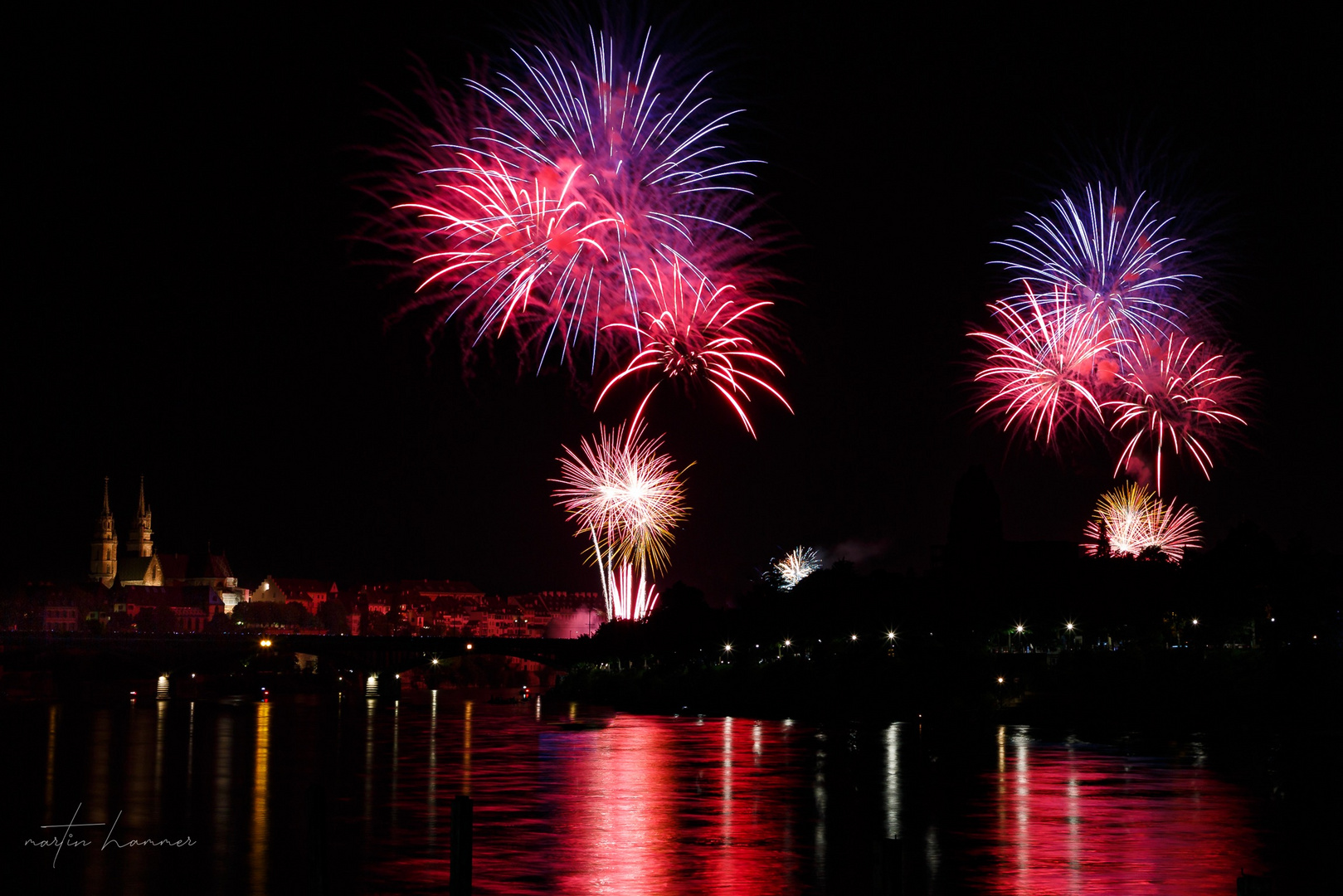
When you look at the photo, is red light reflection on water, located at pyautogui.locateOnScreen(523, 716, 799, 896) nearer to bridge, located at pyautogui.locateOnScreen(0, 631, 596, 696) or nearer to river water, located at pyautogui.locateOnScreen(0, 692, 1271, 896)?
river water, located at pyautogui.locateOnScreen(0, 692, 1271, 896)

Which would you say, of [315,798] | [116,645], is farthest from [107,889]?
[116,645]

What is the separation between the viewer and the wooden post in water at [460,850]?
20422 mm

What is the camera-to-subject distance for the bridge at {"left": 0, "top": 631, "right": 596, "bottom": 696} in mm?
160625

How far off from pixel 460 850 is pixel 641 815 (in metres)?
22.4

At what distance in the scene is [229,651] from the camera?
178 metres

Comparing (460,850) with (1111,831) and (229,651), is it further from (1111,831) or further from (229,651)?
(229,651)

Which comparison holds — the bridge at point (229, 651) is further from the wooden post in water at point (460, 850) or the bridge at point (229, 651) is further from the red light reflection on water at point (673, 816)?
the wooden post in water at point (460, 850)

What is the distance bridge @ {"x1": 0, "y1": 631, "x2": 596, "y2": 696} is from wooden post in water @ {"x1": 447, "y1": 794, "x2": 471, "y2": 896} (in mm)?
136500

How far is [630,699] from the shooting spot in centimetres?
13688

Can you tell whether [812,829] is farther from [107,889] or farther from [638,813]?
[107,889]

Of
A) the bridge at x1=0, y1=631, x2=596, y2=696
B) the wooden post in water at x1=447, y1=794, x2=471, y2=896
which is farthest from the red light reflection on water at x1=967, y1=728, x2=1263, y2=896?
the bridge at x1=0, y1=631, x2=596, y2=696

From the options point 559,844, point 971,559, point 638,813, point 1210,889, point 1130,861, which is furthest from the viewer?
point 971,559

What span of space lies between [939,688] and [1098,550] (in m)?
31.4

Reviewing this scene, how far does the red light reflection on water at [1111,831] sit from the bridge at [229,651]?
10842 centimetres
